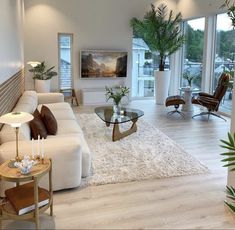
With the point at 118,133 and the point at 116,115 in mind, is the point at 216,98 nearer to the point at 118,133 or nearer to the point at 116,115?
the point at 116,115

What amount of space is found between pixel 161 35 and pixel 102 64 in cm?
190

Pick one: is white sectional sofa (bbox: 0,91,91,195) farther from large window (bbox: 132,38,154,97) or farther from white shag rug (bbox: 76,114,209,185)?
large window (bbox: 132,38,154,97)

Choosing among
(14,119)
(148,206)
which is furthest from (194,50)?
(14,119)

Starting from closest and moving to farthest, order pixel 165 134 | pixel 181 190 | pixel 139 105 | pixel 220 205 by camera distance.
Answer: pixel 220 205, pixel 181 190, pixel 165 134, pixel 139 105

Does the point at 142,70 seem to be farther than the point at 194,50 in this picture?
Yes

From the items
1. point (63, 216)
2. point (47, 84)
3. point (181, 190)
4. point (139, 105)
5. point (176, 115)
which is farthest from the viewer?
point (139, 105)

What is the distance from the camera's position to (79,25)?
8.47 metres

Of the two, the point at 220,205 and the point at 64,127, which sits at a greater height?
the point at 64,127

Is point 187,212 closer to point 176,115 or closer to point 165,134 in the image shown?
point 165,134

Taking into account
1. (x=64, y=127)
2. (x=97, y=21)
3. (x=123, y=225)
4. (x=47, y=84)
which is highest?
(x=97, y=21)

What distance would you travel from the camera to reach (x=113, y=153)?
447 cm

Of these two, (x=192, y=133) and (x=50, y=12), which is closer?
(x=192, y=133)

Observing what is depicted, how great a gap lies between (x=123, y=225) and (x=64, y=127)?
2067mm

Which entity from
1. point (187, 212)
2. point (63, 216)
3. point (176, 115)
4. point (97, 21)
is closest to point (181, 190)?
point (187, 212)
